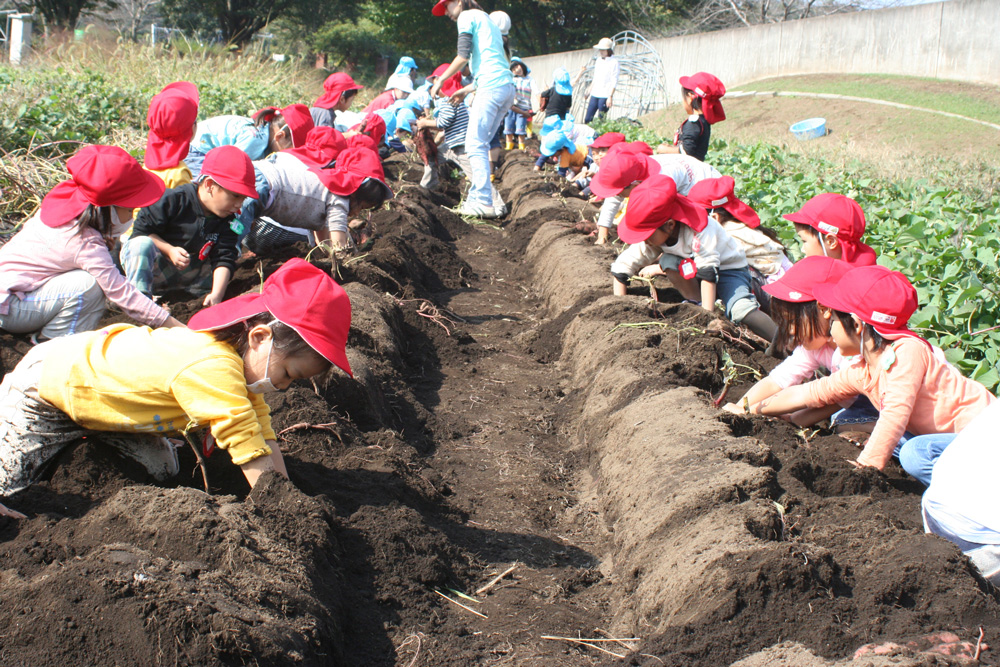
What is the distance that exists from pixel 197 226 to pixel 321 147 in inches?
88.1

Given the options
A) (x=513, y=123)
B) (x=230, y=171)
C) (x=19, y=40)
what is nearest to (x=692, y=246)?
(x=230, y=171)

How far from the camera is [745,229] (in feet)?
18.2

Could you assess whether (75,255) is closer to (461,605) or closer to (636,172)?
(461,605)

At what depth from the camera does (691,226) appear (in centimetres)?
484

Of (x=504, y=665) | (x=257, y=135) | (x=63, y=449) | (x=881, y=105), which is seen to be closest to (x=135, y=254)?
(x=63, y=449)

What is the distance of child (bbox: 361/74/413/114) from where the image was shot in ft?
43.2

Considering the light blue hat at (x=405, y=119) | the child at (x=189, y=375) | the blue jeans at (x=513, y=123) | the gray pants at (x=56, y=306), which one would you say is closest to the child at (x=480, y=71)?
the light blue hat at (x=405, y=119)

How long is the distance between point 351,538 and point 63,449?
1.03 m

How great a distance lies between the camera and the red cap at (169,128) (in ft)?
16.0

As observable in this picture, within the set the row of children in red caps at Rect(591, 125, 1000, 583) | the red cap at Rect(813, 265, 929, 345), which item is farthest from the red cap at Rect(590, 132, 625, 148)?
the red cap at Rect(813, 265, 929, 345)

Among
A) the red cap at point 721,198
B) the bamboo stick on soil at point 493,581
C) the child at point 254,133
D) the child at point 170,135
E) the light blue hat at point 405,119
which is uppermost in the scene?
the child at point 170,135

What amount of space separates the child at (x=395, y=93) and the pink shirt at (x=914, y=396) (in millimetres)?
11128

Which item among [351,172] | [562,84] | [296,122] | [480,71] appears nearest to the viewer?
[351,172]

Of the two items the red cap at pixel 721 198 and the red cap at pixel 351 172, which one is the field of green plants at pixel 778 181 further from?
the red cap at pixel 351 172
